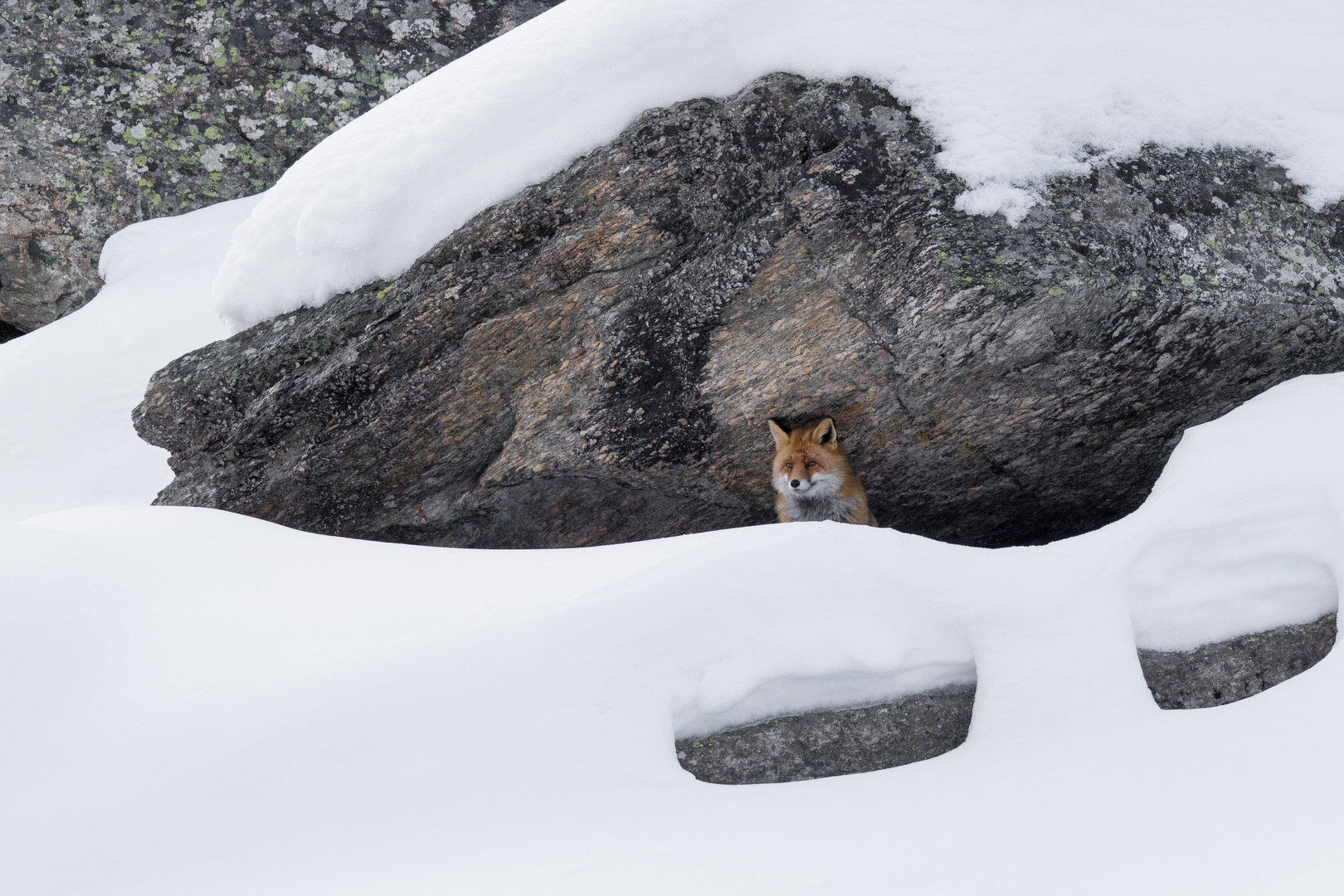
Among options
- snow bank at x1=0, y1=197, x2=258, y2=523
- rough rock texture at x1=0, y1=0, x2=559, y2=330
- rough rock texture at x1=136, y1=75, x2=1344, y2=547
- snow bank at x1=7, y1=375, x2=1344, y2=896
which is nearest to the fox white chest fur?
rough rock texture at x1=136, y1=75, x2=1344, y2=547

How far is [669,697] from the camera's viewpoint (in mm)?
3426

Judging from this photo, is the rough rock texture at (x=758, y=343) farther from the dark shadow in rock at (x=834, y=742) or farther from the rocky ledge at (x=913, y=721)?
the dark shadow in rock at (x=834, y=742)

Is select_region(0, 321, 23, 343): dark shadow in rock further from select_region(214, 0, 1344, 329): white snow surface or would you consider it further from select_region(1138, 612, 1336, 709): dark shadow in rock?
select_region(1138, 612, 1336, 709): dark shadow in rock

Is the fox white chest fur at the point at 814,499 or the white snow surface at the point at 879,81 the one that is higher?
the white snow surface at the point at 879,81

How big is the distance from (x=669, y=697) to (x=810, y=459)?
7.87 feet

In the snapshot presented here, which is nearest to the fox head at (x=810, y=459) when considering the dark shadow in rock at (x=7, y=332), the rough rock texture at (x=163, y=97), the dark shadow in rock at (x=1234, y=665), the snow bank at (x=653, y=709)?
the snow bank at (x=653, y=709)

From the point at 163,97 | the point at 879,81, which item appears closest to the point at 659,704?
the point at 879,81

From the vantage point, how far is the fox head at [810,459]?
5.39 meters

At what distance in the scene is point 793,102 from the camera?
5164mm

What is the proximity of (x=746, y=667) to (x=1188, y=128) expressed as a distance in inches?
176

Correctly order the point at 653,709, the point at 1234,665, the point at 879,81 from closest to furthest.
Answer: the point at 653,709
the point at 1234,665
the point at 879,81

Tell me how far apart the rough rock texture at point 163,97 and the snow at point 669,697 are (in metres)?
5.51

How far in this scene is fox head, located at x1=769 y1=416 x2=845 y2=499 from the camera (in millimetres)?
5391

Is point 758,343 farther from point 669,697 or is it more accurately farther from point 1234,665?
point 1234,665
